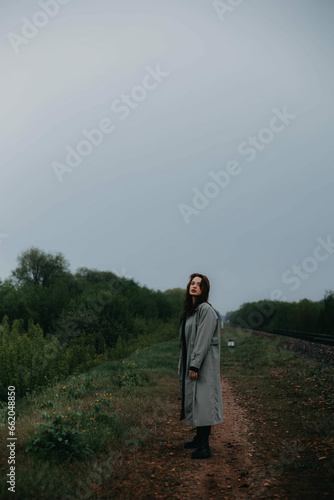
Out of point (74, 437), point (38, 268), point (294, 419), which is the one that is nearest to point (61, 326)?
point (294, 419)

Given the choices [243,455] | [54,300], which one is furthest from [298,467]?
[54,300]

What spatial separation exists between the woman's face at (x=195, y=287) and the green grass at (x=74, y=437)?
228cm

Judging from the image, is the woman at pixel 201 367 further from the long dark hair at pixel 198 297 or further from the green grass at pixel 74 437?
the green grass at pixel 74 437

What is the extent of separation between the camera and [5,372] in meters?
10.8

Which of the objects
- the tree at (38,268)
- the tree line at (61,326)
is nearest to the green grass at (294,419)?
the tree line at (61,326)

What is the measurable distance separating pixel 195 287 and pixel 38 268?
74986 mm

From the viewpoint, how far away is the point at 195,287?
5559 mm

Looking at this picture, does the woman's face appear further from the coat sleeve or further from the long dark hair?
the coat sleeve

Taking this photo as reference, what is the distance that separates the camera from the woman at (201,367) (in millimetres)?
5227

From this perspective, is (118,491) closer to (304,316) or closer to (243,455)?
(243,455)

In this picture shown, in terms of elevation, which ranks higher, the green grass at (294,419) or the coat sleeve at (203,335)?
the coat sleeve at (203,335)

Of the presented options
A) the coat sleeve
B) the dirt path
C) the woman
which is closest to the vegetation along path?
the dirt path

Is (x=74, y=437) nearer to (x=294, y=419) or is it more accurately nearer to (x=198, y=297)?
(x=198, y=297)

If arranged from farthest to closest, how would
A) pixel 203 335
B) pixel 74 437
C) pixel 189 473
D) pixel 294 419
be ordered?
pixel 294 419 → pixel 203 335 → pixel 74 437 → pixel 189 473
